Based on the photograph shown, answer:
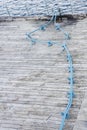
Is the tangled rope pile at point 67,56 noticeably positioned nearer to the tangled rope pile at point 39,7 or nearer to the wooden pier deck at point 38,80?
the wooden pier deck at point 38,80

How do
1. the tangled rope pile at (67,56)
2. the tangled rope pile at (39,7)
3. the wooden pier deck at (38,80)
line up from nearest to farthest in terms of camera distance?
1. the tangled rope pile at (67,56)
2. the wooden pier deck at (38,80)
3. the tangled rope pile at (39,7)

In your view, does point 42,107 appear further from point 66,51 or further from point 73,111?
point 66,51

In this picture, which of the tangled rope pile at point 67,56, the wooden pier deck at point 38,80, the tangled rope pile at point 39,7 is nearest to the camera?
the tangled rope pile at point 67,56

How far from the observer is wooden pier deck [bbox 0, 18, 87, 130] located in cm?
845

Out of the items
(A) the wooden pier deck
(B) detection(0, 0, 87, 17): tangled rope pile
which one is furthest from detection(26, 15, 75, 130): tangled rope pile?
(B) detection(0, 0, 87, 17): tangled rope pile

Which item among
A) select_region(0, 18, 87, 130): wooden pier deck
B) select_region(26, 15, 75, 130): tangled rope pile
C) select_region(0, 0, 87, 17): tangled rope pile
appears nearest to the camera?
select_region(26, 15, 75, 130): tangled rope pile

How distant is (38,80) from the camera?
9.88m

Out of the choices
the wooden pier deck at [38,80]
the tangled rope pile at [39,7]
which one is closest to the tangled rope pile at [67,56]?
the wooden pier deck at [38,80]

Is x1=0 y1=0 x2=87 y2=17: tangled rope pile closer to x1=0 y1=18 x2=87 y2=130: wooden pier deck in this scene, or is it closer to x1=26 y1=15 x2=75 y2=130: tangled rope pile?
x1=0 y1=18 x2=87 y2=130: wooden pier deck

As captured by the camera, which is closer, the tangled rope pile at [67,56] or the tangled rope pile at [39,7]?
the tangled rope pile at [67,56]

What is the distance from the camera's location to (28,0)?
17484 mm

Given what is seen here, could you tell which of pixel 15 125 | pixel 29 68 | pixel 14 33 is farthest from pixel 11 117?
pixel 14 33

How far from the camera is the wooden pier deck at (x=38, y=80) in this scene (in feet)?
27.7

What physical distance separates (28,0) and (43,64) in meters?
7.86
